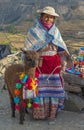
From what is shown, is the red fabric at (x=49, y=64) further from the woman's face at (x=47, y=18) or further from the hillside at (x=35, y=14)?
the hillside at (x=35, y=14)

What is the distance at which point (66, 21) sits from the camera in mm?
86812

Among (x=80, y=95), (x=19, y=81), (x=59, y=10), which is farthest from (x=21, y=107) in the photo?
(x=59, y=10)

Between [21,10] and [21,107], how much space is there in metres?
95.4

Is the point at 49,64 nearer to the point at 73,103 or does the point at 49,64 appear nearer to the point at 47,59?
the point at 47,59

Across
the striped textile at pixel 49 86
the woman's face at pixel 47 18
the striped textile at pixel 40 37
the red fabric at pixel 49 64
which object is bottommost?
the striped textile at pixel 49 86

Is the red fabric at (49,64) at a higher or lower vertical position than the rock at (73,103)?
higher

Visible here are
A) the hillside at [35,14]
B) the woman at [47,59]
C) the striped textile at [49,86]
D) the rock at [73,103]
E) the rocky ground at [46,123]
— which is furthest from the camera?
the hillside at [35,14]

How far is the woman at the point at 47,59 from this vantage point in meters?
5.78

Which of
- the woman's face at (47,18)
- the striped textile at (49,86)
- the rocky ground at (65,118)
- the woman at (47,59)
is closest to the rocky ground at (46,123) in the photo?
the rocky ground at (65,118)

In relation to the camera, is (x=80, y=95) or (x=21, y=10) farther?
(x=21, y=10)

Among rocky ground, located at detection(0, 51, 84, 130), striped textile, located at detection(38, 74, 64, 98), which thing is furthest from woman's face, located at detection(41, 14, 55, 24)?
rocky ground, located at detection(0, 51, 84, 130)

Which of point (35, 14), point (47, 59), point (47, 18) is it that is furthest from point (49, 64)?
point (35, 14)

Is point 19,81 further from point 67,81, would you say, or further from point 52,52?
point 67,81

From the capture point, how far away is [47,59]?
582 centimetres
